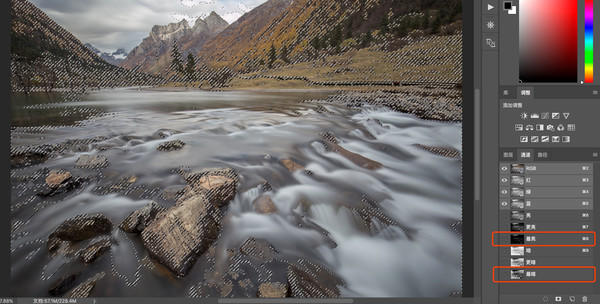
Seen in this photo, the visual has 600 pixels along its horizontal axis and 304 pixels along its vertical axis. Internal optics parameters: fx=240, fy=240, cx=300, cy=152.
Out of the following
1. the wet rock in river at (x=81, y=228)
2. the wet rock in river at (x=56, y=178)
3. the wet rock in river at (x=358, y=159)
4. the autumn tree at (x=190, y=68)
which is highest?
the autumn tree at (x=190, y=68)

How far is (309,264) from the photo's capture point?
3.44 metres

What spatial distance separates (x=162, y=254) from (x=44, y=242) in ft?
6.08

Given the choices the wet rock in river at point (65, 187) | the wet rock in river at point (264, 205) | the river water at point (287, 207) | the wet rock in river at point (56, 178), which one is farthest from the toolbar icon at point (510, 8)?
the wet rock in river at point (56, 178)

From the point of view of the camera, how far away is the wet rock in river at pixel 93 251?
3.20 m

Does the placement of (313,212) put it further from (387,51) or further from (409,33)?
(409,33)

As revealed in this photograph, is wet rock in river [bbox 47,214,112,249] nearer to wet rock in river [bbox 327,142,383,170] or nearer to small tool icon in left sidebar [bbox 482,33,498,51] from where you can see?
small tool icon in left sidebar [bbox 482,33,498,51]

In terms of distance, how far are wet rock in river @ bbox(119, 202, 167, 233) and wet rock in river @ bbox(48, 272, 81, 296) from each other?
83 centimetres

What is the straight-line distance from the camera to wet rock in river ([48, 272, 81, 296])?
2.84 metres

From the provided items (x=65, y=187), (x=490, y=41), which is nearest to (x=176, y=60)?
(x=65, y=187)

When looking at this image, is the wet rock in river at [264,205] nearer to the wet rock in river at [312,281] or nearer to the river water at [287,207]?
the river water at [287,207]

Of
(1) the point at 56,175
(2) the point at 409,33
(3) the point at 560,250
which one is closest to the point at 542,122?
(3) the point at 560,250

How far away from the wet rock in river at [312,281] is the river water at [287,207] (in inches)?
5.5

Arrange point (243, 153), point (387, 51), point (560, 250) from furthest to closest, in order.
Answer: point (387, 51) < point (243, 153) < point (560, 250)

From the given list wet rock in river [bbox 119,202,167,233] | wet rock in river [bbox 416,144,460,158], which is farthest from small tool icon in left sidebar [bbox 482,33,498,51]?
wet rock in river [bbox 416,144,460,158]
